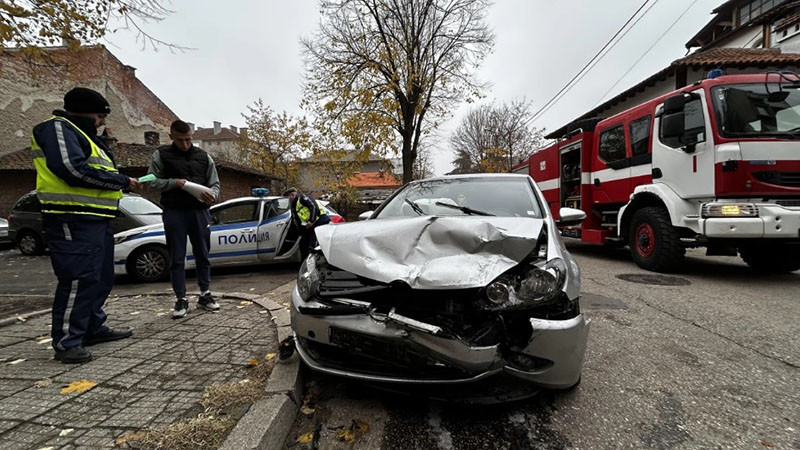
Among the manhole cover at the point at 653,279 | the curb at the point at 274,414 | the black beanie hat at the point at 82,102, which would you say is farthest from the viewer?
the manhole cover at the point at 653,279

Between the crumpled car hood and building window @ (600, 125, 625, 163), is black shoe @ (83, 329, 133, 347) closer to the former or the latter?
the crumpled car hood

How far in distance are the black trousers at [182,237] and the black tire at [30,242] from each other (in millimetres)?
10163

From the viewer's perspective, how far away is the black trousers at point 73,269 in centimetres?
239

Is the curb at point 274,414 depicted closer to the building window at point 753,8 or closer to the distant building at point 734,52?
the distant building at point 734,52

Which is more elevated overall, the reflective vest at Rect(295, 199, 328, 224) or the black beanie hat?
the black beanie hat

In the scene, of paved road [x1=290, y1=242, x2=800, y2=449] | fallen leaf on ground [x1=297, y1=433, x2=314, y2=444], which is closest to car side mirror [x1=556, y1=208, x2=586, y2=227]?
paved road [x1=290, y1=242, x2=800, y2=449]

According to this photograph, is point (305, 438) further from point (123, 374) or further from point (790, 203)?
point (790, 203)

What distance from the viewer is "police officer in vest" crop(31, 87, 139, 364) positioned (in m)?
2.37

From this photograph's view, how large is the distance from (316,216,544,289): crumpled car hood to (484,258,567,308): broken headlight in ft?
0.21

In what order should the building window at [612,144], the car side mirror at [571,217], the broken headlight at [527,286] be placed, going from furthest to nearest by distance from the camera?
1. the building window at [612,144]
2. the car side mirror at [571,217]
3. the broken headlight at [527,286]

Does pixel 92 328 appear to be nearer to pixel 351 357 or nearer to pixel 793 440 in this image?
pixel 351 357

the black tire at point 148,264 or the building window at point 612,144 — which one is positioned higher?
the building window at point 612,144

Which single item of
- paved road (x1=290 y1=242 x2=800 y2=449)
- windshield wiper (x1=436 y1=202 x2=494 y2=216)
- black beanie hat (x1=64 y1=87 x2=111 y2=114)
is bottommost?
paved road (x1=290 y1=242 x2=800 y2=449)

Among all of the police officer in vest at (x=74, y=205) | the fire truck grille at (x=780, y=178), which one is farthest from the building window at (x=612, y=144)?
the police officer in vest at (x=74, y=205)
